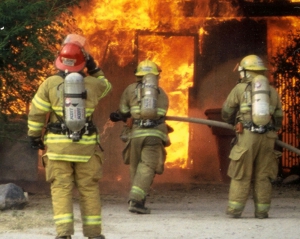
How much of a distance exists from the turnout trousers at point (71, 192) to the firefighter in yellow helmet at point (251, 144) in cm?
279

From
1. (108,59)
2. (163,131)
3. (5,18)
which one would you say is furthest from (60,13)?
(108,59)

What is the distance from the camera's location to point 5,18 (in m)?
10.3

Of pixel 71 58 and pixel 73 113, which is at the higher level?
pixel 71 58

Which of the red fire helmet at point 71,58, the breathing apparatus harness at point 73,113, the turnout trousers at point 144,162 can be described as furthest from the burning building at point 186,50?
the breathing apparatus harness at point 73,113

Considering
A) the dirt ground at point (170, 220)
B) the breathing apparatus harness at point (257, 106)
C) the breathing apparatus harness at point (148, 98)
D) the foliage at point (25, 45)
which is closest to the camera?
the dirt ground at point (170, 220)

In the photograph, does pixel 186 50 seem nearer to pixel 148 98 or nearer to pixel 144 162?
pixel 144 162

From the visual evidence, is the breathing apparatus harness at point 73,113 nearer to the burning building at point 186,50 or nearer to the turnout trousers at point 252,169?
the turnout trousers at point 252,169

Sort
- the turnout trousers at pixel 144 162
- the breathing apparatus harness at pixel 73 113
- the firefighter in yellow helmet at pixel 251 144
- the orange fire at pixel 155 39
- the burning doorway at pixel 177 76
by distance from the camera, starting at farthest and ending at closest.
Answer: the burning doorway at pixel 177 76 → the orange fire at pixel 155 39 → the turnout trousers at pixel 144 162 → the firefighter in yellow helmet at pixel 251 144 → the breathing apparatus harness at pixel 73 113

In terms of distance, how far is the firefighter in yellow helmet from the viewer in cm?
1030

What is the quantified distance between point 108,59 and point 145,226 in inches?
297

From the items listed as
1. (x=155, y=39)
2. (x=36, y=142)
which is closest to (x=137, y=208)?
(x=36, y=142)

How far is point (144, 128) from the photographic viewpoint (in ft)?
36.3

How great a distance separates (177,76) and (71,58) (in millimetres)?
9388

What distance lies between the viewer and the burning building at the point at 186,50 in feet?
55.0
